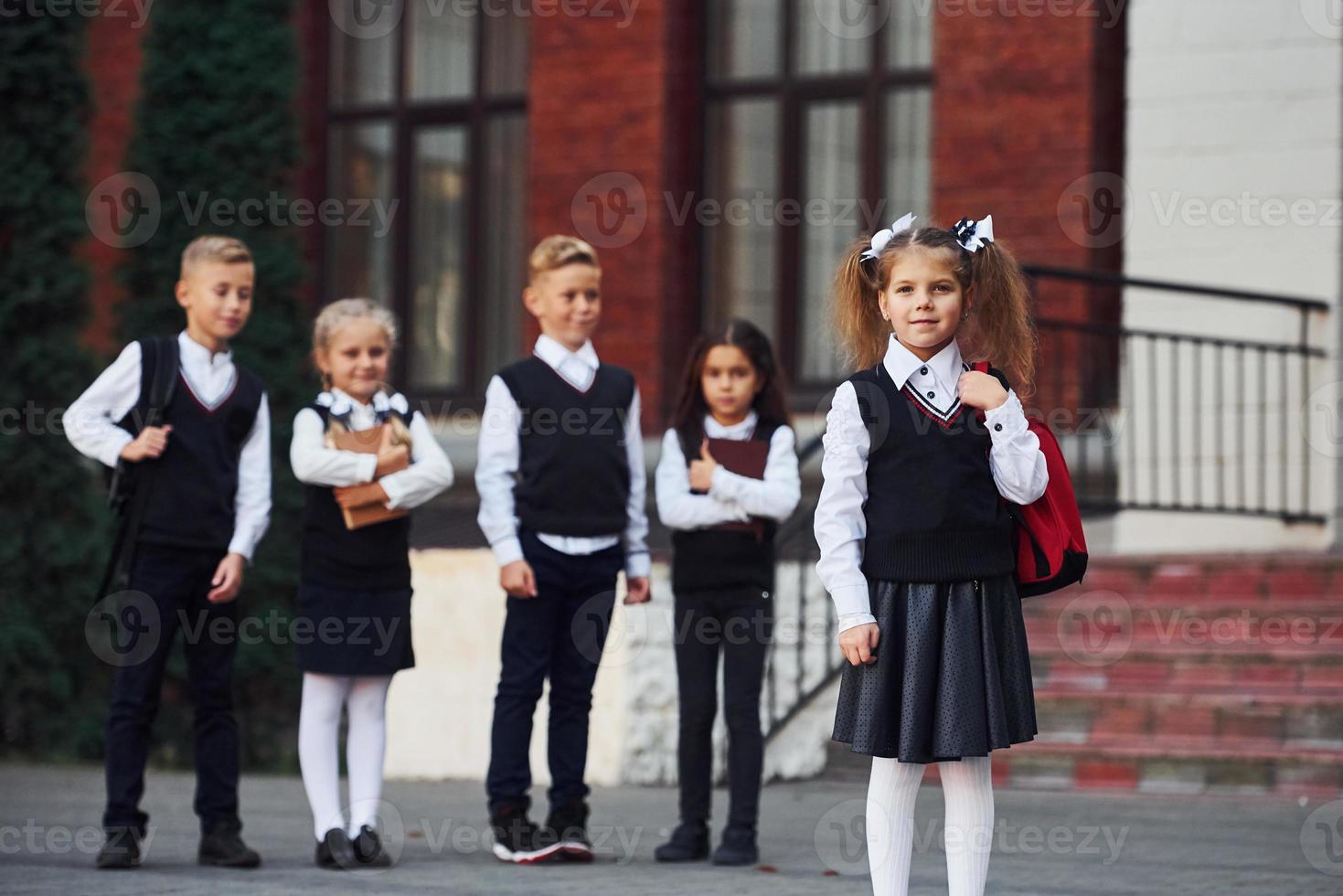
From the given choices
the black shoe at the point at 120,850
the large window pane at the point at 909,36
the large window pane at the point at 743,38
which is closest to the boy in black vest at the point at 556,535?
the black shoe at the point at 120,850

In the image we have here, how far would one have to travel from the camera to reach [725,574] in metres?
6.26

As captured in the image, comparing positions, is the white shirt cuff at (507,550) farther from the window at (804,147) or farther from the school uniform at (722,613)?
the window at (804,147)

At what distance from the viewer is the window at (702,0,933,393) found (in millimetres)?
11461

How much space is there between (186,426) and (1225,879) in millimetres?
3343

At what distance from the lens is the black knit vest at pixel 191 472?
6.02 metres

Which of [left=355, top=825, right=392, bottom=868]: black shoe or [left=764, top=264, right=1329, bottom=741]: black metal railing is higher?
[left=764, top=264, right=1329, bottom=741]: black metal railing

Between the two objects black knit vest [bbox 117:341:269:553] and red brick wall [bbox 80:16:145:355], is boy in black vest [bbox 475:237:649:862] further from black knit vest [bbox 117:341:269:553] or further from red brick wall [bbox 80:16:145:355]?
red brick wall [bbox 80:16:145:355]

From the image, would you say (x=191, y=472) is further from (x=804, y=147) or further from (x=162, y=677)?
(x=804, y=147)

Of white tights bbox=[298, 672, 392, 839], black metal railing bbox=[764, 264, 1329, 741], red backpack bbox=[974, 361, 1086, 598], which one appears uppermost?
black metal railing bbox=[764, 264, 1329, 741]

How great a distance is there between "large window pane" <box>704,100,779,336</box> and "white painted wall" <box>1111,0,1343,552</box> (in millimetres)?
2511

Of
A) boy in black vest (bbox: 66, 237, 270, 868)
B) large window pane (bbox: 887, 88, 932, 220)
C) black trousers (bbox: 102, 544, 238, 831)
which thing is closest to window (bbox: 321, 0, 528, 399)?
large window pane (bbox: 887, 88, 932, 220)

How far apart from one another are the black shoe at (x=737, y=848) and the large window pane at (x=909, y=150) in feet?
19.4

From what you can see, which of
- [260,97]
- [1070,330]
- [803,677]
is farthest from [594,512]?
[260,97]

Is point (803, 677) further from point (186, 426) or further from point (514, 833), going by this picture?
point (186, 426)
